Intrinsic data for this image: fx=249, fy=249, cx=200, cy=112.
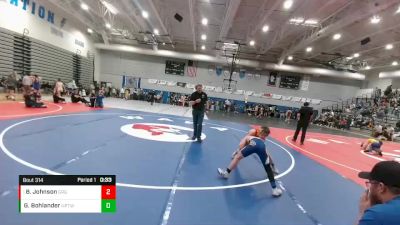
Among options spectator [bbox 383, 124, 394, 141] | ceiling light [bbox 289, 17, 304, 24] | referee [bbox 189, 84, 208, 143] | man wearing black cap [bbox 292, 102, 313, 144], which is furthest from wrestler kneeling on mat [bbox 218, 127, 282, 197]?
spectator [bbox 383, 124, 394, 141]

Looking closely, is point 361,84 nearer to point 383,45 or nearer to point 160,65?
point 383,45

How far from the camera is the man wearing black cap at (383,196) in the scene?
49.6 inches

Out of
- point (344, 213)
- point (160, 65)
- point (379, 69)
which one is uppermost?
point (379, 69)

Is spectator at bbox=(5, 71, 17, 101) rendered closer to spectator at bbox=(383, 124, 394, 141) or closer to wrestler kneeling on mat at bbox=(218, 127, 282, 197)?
wrestler kneeling on mat at bbox=(218, 127, 282, 197)

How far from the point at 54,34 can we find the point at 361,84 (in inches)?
1257

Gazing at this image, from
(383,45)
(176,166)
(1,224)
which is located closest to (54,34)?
(176,166)

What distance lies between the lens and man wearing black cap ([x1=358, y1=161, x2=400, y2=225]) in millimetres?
1260

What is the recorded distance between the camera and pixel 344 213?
3.73m
